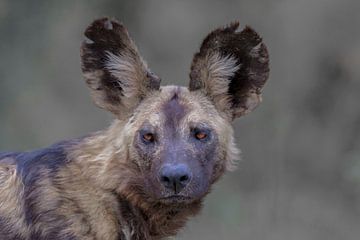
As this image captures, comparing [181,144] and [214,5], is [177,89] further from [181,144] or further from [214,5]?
[214,5]

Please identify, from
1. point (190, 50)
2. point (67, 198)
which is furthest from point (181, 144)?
point (190, 50)

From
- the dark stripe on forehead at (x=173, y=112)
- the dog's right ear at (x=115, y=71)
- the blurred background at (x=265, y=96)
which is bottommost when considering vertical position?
→ the blurred background at (x=265, y=96)

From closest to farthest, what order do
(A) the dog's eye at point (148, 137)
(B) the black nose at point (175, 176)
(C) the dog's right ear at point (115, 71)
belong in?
(B) the black nose at point (175, 176)
(A) the dog's eye at point (148, 137)
(C) the dog's right ear at point (115, 71)

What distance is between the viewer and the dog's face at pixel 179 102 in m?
7.42

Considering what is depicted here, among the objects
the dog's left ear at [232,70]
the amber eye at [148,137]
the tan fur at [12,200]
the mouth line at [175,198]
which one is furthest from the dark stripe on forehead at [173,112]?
the tan fur at [12,200]

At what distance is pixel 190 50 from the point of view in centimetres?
1533

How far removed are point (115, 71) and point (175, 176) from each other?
1092 mm

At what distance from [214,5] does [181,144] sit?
26.8 ft

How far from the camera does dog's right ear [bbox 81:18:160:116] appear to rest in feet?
25.5

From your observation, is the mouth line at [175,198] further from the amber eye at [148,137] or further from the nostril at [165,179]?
the amber eye at [148,137]

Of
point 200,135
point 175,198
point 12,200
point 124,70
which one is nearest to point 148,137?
point 200,135

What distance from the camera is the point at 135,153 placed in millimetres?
7570

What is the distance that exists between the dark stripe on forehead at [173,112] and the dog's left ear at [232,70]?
0.26 metres

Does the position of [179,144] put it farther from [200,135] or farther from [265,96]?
[265,96]
